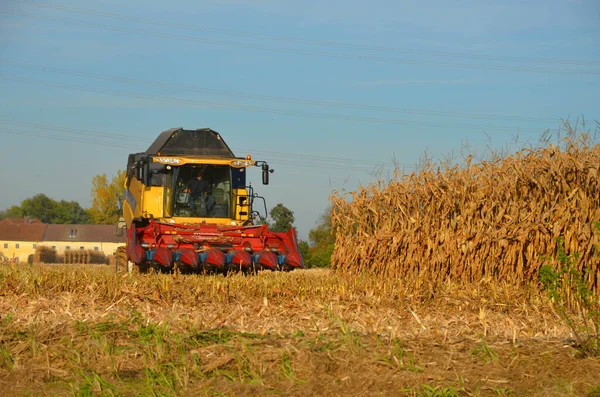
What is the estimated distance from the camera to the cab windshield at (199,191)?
615 inches

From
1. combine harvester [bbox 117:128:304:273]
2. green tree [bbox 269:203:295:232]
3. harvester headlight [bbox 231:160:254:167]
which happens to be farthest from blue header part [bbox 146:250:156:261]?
green tree [bbox 269:203:295:232]

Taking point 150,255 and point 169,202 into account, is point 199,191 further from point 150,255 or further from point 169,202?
point 150,255

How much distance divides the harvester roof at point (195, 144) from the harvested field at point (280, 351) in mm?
7902

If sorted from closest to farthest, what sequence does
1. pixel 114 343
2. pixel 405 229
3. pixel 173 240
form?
pixel 114 343, pixel 405 229, pixel 173 240

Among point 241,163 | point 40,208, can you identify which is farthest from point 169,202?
point 40,208

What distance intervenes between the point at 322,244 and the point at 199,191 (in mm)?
13524

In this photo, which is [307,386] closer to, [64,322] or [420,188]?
[64,322]

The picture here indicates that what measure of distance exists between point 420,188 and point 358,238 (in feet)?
5.43

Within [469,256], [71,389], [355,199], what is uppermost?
[355,199]

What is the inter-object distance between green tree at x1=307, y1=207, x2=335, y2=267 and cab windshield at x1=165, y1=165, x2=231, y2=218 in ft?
24.2

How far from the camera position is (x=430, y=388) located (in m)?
4.91

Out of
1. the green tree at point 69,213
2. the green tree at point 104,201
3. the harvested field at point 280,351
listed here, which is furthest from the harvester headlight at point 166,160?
the green tree at point 69,213

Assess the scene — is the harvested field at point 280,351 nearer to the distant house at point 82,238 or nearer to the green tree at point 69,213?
the distant house at point 82,238

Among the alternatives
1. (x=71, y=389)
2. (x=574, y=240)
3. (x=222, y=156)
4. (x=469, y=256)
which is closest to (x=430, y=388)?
(x=71, y=389)
